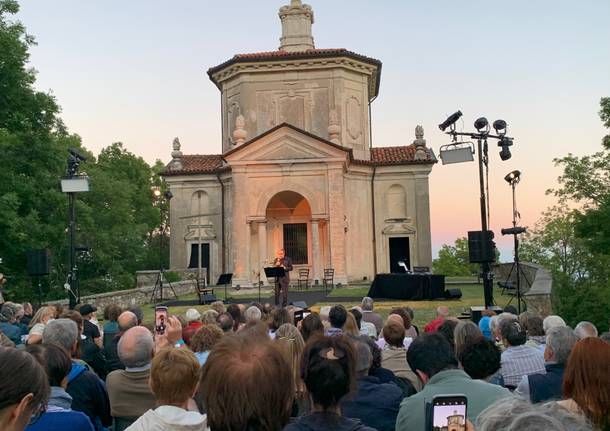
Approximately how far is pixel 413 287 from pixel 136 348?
19903mm

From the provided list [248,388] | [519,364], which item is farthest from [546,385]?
[248,388]

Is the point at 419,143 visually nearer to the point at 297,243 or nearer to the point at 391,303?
the point at 297,243

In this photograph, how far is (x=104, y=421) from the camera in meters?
4.73

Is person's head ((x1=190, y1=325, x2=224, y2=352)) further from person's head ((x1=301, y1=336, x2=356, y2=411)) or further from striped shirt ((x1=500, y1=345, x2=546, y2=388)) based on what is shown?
striped shirt ((x1=500, y1=345, x2=546, y2=388))

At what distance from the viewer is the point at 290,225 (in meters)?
33.9

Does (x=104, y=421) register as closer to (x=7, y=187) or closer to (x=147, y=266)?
(x=7, y=187)

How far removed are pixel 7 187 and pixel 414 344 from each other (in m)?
24.5

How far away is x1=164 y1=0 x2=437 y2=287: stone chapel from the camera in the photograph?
109 feet

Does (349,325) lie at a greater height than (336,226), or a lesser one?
lesser

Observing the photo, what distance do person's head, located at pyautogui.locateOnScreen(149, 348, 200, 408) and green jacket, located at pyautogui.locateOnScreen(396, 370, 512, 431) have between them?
128 cm

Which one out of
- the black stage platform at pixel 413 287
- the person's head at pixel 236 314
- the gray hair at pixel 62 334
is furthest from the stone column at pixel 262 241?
the gray hair at pixel 62 334

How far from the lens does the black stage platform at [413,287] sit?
2341 centimetres

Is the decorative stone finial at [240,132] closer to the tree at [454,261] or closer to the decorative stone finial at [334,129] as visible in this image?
the decorative stone finial at [334,129]

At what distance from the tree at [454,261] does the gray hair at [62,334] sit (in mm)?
85472
